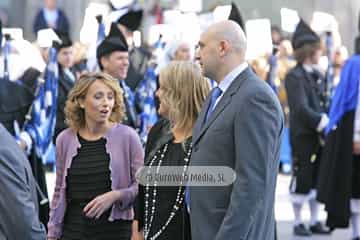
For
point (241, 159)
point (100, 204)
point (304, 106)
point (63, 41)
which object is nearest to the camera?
point (241, 159)

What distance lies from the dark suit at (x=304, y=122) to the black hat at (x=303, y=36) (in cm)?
23

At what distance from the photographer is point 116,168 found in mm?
5430

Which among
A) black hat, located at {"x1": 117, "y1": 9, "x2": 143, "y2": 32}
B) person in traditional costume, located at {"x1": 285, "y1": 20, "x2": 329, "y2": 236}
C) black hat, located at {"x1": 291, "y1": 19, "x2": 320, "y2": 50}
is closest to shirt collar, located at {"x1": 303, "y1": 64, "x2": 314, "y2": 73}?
person in traditional costume, located at {"x1": 285, "y1": 20, "x2": 329, "y2": 236}

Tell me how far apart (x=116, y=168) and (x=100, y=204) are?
238 mm

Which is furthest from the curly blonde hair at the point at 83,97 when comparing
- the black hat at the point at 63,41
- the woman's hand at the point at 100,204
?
the black hat at the point at 63,41

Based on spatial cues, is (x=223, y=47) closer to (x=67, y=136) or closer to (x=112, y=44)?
(x=67, y=136)

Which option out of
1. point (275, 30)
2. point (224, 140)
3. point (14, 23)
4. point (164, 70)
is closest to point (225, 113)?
point (224, 140)

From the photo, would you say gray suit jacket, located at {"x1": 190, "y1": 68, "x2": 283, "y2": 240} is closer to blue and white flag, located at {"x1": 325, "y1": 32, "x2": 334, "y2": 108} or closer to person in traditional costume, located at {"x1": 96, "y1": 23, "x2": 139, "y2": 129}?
person in traditional costume, located at {"x1": 96, "y1": 23, "x2": 139, "y2": 129}

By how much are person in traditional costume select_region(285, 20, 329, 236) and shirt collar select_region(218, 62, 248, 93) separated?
17.5 feet

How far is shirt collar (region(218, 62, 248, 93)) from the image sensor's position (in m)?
4.52

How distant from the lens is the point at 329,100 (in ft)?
33.7

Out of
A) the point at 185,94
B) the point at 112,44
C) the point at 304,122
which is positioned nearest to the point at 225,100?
the point at 185,94

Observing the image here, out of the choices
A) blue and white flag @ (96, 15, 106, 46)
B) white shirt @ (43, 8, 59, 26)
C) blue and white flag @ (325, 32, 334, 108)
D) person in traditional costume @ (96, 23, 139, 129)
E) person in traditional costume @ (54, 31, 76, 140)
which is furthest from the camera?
white shirt @ (43, 8, 59, 26)

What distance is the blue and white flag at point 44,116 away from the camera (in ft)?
26.2
